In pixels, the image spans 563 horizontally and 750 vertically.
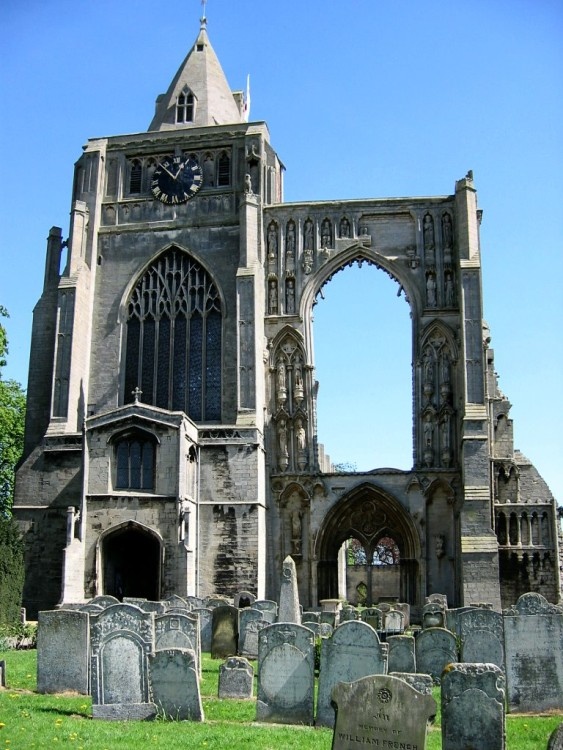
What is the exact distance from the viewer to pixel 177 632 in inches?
611

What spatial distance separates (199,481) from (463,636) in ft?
55.0

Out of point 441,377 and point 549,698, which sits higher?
point 441,377

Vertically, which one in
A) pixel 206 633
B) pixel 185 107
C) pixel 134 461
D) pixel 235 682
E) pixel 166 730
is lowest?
pixel 166 730

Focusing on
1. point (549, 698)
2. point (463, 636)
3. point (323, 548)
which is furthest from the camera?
point (323, 548)

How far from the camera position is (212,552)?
31.0 m

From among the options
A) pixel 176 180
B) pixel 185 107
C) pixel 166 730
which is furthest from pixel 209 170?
pixel 166 730

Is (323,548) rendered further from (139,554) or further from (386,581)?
(386,581)

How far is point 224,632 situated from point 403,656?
572cm

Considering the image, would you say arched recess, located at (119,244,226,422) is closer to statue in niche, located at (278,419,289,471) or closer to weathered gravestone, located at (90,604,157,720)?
statue in niche, located at (278,419,289,471)

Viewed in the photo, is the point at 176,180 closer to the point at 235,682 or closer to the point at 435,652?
the point at 435,652

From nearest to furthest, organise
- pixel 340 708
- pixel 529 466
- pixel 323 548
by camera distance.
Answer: pixel 340 708, pixel 323 548, pixel 529 466

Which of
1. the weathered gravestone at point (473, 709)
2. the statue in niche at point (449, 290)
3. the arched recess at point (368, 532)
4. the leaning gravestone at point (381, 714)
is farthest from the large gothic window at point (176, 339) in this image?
the leaning gravestone at point (381, 714)

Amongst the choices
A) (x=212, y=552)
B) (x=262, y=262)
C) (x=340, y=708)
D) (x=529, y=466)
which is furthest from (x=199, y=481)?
(x=340, y=708)

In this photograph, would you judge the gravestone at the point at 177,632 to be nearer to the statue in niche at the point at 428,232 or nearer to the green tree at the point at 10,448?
the statue in niche at the point at 428,232
